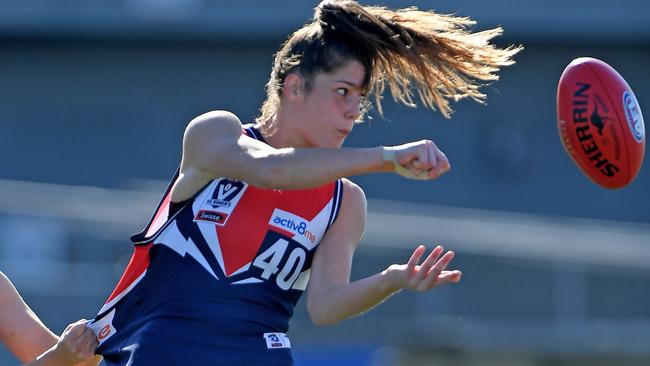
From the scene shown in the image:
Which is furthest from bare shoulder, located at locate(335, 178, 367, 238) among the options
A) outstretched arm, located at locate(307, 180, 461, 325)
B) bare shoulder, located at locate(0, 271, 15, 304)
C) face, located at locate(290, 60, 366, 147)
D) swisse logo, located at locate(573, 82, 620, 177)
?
bare shoulder, located at locate(0, 271, 15, 304)

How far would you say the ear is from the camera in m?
5.12

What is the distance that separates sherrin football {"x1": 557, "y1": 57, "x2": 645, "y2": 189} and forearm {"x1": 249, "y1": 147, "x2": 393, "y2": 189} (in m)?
1.08

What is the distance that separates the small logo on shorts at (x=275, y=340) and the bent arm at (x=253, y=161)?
23.5 inches

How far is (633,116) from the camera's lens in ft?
17.4

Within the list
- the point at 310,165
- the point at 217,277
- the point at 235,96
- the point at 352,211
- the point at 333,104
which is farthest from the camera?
the point at 235,96

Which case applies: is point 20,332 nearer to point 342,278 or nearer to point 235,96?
point 342,278

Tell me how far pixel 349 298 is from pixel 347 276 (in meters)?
0.21

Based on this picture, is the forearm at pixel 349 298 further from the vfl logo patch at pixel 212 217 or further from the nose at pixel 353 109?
the nose at pixel 353 109

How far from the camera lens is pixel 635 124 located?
5.28 m

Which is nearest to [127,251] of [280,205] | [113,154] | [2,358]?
[2,358]

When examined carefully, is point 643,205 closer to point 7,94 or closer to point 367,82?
point 7,94

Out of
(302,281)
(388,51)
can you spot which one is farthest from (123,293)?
(388,51)

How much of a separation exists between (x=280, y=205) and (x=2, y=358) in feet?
16.5

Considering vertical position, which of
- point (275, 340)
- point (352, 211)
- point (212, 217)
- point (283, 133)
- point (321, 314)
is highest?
A: point (283, 133)
